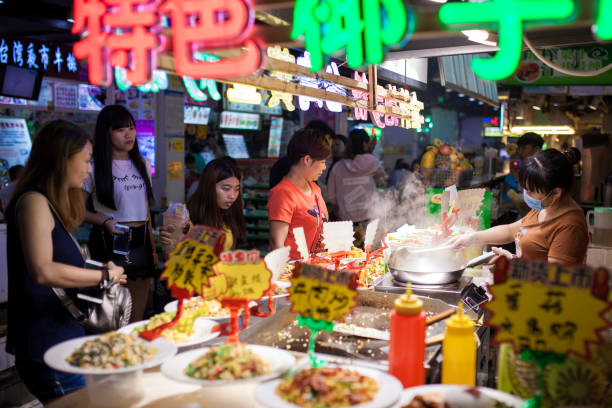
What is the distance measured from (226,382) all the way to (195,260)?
488 mm

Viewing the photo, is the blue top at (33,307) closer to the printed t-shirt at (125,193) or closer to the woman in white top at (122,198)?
the woman in white top at (122,198)

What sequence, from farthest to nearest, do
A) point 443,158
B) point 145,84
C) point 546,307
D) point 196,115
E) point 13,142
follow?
point 196,115
point 13,142
point 443,158
point 145,84
point 546,307

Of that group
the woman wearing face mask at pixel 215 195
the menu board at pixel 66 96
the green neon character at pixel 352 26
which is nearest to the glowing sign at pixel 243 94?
the woman wearing face mask at pixel 215 195

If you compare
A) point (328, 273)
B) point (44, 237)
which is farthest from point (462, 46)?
point (44, 237)

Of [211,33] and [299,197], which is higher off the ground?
[211,33]

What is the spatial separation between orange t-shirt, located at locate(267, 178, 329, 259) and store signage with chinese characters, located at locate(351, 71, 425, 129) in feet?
2.94

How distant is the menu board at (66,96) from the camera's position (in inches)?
297

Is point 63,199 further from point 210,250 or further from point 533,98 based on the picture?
point 533,98

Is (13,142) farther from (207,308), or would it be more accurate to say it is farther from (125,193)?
(207,308)

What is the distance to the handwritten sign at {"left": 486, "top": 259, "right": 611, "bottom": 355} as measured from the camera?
4.79 ft

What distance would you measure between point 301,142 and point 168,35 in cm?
158

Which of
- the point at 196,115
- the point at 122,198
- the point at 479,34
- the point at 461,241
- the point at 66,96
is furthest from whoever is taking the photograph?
the point at 196,115

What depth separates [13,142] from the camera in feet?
24.1

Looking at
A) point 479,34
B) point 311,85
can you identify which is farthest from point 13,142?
point 479,34
